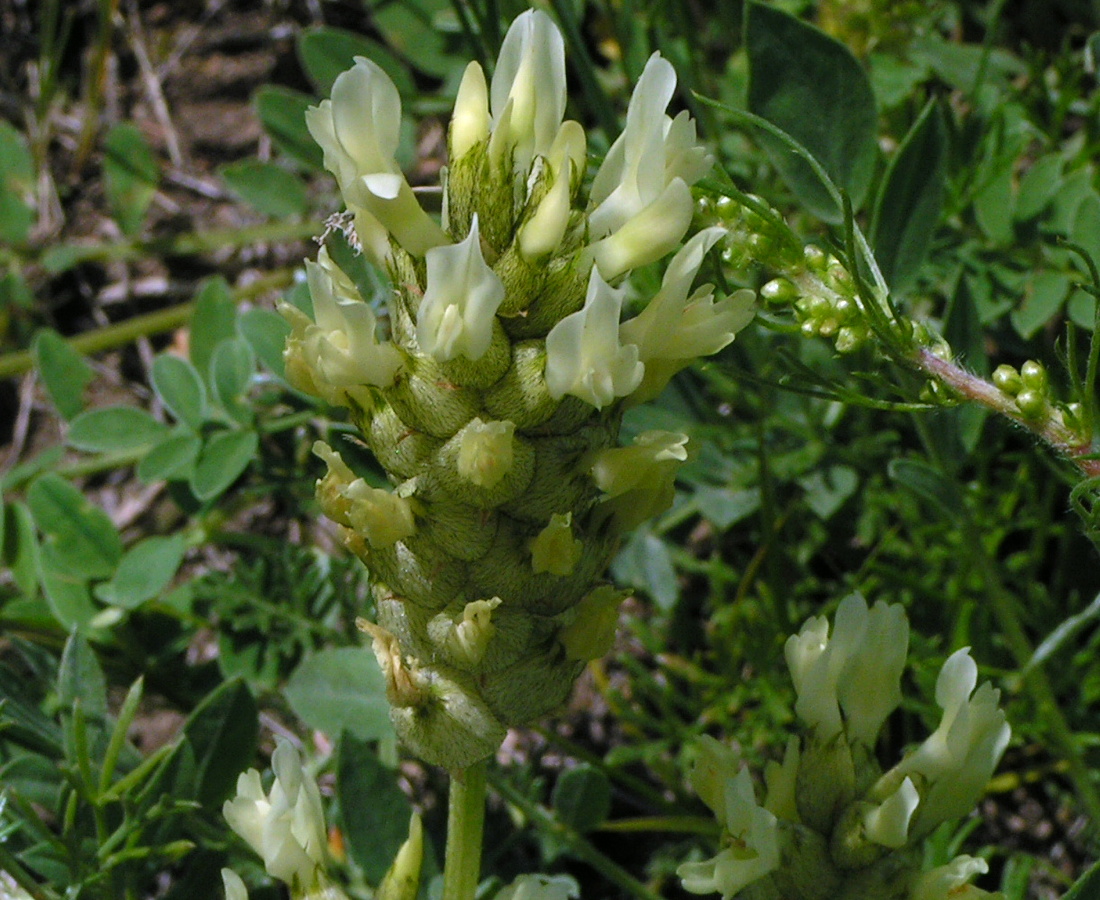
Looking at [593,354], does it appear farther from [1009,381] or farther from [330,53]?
[330,53]

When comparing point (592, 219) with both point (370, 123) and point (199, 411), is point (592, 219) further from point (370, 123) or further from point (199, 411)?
point (199, 411)

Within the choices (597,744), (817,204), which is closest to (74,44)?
(597,744)

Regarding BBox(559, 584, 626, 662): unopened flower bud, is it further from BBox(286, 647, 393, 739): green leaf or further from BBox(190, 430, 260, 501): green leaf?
BBox(190, 430, 260, 501): green leaf

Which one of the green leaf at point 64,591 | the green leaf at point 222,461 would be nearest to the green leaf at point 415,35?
the green leaf at point 222,461

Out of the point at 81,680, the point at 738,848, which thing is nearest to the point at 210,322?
the point at 81,680

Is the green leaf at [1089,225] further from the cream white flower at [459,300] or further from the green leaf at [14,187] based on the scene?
the green leaf at [14,187]

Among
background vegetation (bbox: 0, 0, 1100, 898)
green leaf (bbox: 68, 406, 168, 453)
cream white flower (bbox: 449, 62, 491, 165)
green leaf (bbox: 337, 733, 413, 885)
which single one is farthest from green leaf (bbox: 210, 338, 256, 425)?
cream white flower (bbox: 449, 62, 491, 165)
